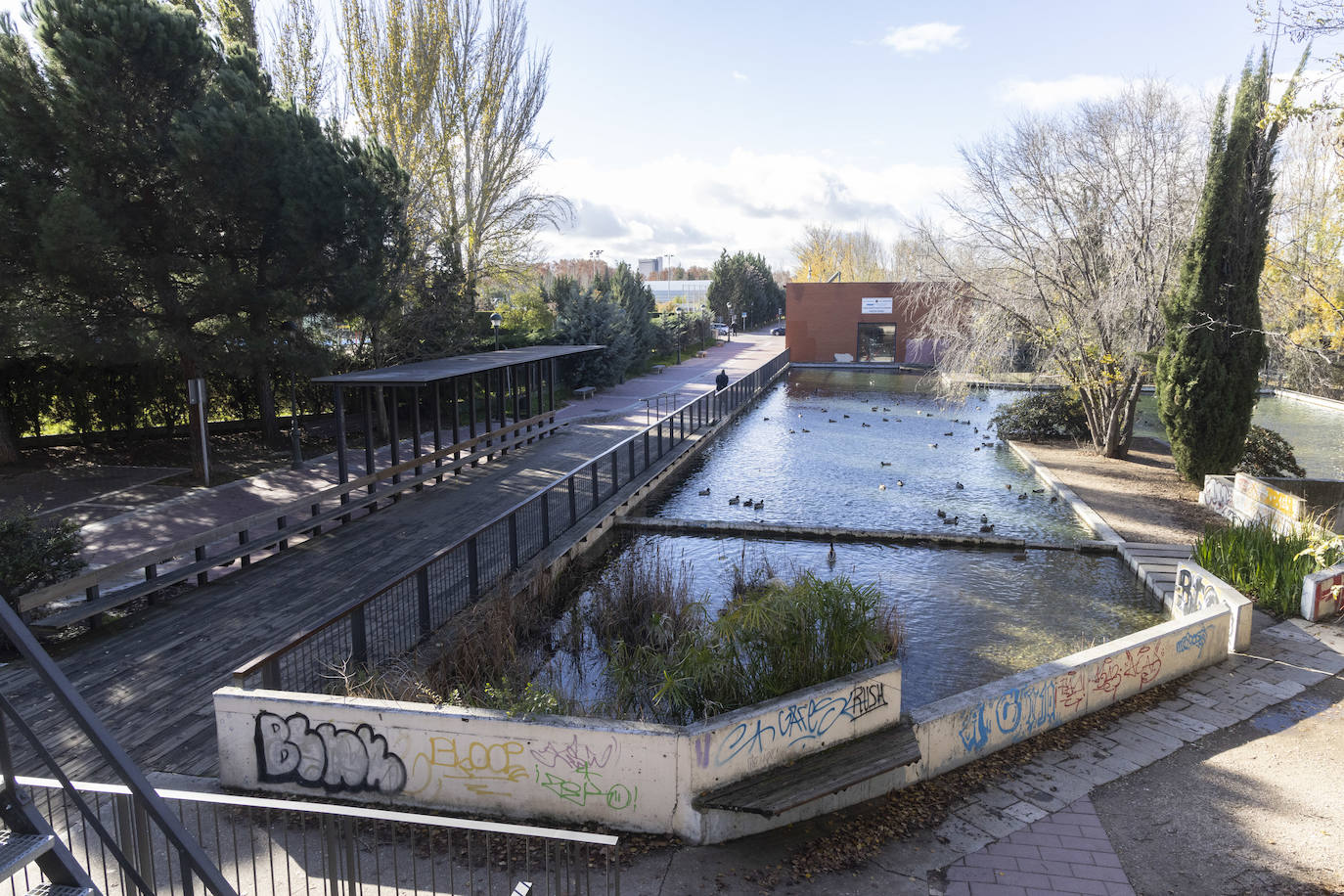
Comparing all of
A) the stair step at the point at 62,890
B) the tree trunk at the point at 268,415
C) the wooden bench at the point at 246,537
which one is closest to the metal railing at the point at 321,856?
the stair step at the point at 62,890

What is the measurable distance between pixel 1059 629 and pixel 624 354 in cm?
2568

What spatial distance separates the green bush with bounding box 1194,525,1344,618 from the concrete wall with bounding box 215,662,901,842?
6968 millimetres

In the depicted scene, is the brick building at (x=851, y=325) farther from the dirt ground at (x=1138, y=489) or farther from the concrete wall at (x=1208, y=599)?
the concrete wall at (x=1208, y=599)

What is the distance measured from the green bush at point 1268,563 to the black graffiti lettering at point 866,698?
627 centimetres

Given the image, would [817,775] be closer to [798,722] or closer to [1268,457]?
[798,722]

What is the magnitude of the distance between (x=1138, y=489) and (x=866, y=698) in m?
12.3

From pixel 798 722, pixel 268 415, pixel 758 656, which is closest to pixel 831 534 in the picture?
pixel 758 656

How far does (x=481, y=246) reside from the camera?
28.3 meters

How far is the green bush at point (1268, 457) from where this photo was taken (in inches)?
620

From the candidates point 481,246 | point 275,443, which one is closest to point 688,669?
point 275,443

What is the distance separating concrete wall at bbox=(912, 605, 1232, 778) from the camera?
6082 millimetres

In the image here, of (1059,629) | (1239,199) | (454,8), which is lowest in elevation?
(1059,629)

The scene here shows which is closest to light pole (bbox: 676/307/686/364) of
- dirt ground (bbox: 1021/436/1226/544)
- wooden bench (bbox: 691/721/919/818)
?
dirt ground (bbox: 1021/436/1226/544)

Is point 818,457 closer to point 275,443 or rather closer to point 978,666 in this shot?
point 978,666
